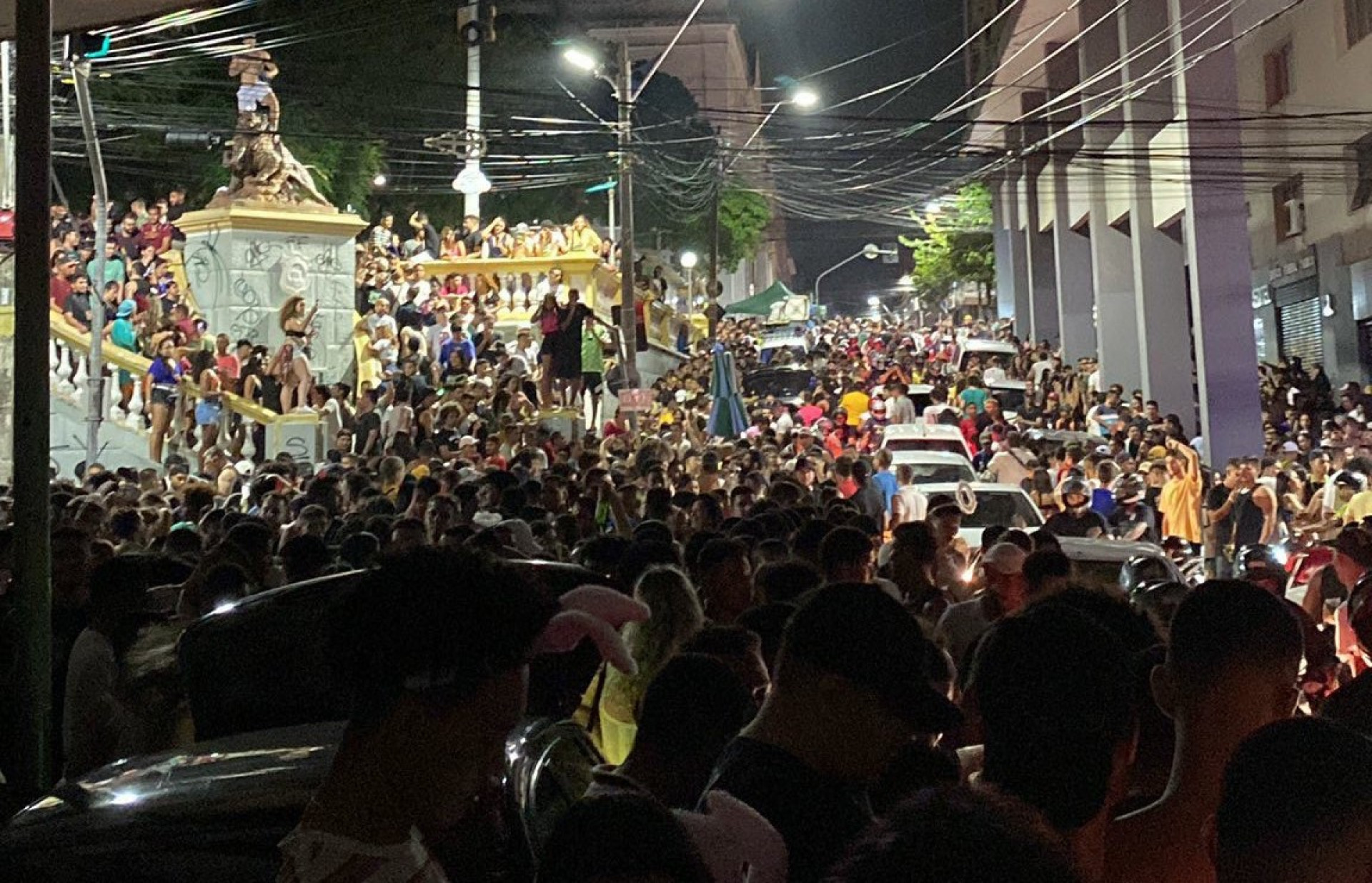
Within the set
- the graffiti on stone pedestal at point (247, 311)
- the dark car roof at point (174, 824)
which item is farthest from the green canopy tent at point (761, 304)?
the dark car roof at point (174, 824)

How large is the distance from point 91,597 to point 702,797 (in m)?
4.16

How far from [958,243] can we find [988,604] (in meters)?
71.7

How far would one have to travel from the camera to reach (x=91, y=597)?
6.40 meters

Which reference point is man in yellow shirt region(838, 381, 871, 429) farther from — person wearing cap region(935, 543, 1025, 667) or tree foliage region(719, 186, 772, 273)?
tree foliage region(719, 186, 772, 273)

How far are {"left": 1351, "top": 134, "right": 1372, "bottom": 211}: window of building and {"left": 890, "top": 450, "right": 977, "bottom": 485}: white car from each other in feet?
43.1

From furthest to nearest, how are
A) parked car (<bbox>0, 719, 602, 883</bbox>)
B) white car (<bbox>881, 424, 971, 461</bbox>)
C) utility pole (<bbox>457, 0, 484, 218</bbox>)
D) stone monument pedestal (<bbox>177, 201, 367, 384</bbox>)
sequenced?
utility pole (<bbox>457, 0, 484, 218</bbox>), stone monument pedestal (<bbox>177, 201, 367, 384</bbox>), white car (<bbox>881, 424, 971, 461</bbox>), parked car (<bbox>0, 719, 602, 883</bbox>)

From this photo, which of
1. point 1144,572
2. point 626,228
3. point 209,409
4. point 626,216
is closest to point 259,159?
point 209,409

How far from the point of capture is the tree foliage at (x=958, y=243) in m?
72.2

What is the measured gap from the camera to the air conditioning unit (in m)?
A: 32.8

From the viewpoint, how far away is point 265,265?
28.0 m

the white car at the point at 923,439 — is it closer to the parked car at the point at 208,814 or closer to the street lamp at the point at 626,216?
the street lamp at the point at 626,216

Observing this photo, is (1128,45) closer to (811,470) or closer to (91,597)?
(811,470)

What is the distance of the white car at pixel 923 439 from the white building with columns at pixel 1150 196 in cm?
468

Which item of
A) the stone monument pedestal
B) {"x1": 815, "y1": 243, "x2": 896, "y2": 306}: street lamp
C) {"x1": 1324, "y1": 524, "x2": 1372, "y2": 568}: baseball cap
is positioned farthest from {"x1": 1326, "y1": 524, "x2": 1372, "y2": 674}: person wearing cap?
{"x1": 815, "y1": 243, "x2": 896, "y2": 306}: street lamp
